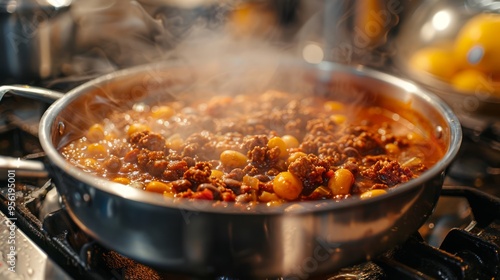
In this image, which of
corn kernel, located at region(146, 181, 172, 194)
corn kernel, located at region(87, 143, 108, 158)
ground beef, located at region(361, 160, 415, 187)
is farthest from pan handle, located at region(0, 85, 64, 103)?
ground beef, located at region(361, 160, 415, 187)

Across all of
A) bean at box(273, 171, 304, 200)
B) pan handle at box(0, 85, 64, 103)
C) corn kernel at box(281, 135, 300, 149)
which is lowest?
corn kernel at box(281, 135, 300, 149)

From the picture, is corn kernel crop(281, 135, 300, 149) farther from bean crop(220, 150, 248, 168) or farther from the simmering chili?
bean crop(220, 150, 248, 168)

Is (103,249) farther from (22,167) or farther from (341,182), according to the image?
(341,182)

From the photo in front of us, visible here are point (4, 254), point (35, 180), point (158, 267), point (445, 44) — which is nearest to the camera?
point (158, 267)

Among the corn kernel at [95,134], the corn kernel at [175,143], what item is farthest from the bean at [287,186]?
the corn kernel at [95,134]

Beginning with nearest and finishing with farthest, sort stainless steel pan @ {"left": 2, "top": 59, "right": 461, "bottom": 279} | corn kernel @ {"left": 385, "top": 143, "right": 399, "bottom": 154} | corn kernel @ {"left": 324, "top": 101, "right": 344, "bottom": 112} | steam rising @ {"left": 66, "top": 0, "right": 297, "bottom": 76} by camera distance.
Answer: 1. stainless steel pan @ {"left": 2, "top": 59, "right": 461, "bottom": 279}
2. corn kernel @ {"left": 385, "top": 143, "right": 399, "bottom": 154}
3. corn kernel @ {"left": 324, "top": 101, "right": 344, "bottom": 112}
4. steam rising @ {"left": 66, "top": 0, "right": 297, "bottom": 76}

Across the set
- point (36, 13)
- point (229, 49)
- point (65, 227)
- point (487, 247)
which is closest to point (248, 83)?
point (229, 49)

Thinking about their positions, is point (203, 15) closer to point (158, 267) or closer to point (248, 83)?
point (248, 83)
